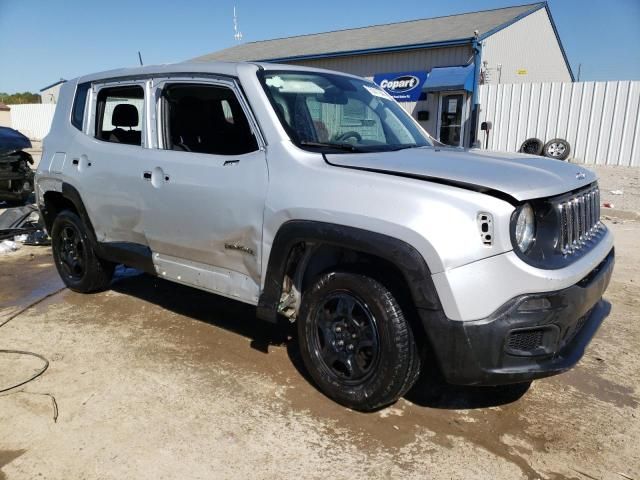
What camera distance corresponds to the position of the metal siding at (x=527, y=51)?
18125 mm

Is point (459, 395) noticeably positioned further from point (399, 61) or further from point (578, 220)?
point (399, 61)

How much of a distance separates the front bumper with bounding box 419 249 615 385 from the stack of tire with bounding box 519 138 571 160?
1229 centimetres

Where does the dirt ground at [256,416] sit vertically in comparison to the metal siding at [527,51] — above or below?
below

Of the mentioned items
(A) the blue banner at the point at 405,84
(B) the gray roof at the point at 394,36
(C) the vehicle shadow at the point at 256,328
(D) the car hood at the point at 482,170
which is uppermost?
(B) the gray roof at the point at 394,36

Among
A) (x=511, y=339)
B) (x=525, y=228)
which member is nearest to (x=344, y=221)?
(x=525, y=228)

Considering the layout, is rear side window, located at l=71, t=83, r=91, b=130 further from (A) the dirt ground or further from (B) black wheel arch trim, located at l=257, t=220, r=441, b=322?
(B) black wheel arch trim, located at l=257, t=220, r=441, b=322

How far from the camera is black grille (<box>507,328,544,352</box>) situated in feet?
8.38

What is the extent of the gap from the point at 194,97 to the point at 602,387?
11.4 ft

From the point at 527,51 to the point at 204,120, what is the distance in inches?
777

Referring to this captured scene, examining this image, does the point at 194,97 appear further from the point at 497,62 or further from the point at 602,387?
the point at 497,62

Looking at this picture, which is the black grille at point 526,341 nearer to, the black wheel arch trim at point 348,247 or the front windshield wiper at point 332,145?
the black wheel arch trim at point 348,247

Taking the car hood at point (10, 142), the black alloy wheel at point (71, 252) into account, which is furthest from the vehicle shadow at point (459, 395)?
the car hood at point (10, 142)

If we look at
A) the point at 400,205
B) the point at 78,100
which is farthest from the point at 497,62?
the point at 400,205

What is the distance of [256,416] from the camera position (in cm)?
305
